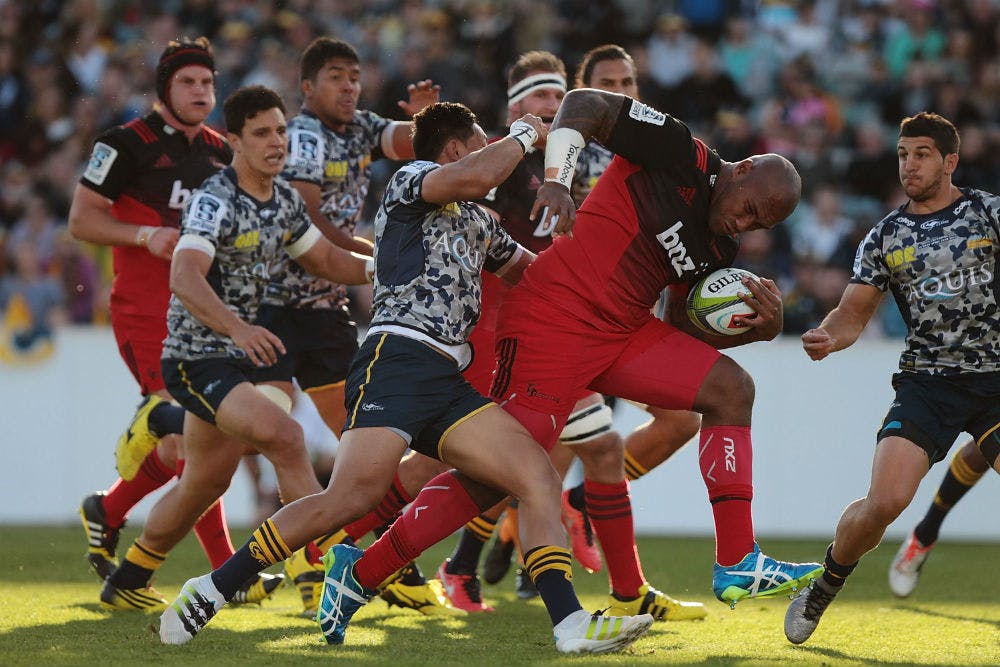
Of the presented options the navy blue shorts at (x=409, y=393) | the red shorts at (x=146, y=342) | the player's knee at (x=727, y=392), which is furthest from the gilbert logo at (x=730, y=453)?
the red shorts at (x=146, y=342)

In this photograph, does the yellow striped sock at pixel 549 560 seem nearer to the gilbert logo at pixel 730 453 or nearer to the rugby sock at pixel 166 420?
the gilbert logo at pixel 730 453

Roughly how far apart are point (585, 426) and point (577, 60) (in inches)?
353

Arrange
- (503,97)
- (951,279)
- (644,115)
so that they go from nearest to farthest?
(644,115)
(951,279)
(503,97)

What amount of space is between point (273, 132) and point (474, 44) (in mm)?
8809

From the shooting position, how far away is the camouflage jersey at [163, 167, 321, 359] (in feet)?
20.1

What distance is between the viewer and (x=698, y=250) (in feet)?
19.1

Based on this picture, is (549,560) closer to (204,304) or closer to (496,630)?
(496,630)

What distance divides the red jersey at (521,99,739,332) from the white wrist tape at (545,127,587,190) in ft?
1.01

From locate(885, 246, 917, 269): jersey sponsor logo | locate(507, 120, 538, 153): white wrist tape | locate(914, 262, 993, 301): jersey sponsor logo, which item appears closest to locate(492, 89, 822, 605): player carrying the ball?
locate(507, 120, 538, 153): white wrist tape

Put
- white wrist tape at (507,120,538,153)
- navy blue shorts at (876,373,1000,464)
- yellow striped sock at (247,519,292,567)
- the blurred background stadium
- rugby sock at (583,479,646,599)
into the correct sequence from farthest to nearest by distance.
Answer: the blurred background stadium, rugby sock at (583,479,646,599), navy blue shorts at (876,373,1000,464), white wrist tape at (507,120,538,153), yellow striped sock at (247,519,292,567)

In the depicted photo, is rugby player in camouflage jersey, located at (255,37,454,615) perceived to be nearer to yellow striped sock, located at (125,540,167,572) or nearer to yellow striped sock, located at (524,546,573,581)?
yellow striped sock, located at (125,540,167,572)

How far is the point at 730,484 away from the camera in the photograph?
18.3 feet

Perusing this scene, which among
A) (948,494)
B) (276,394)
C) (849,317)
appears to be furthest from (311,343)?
(948,494)

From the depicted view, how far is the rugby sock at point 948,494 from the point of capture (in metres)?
7.69
